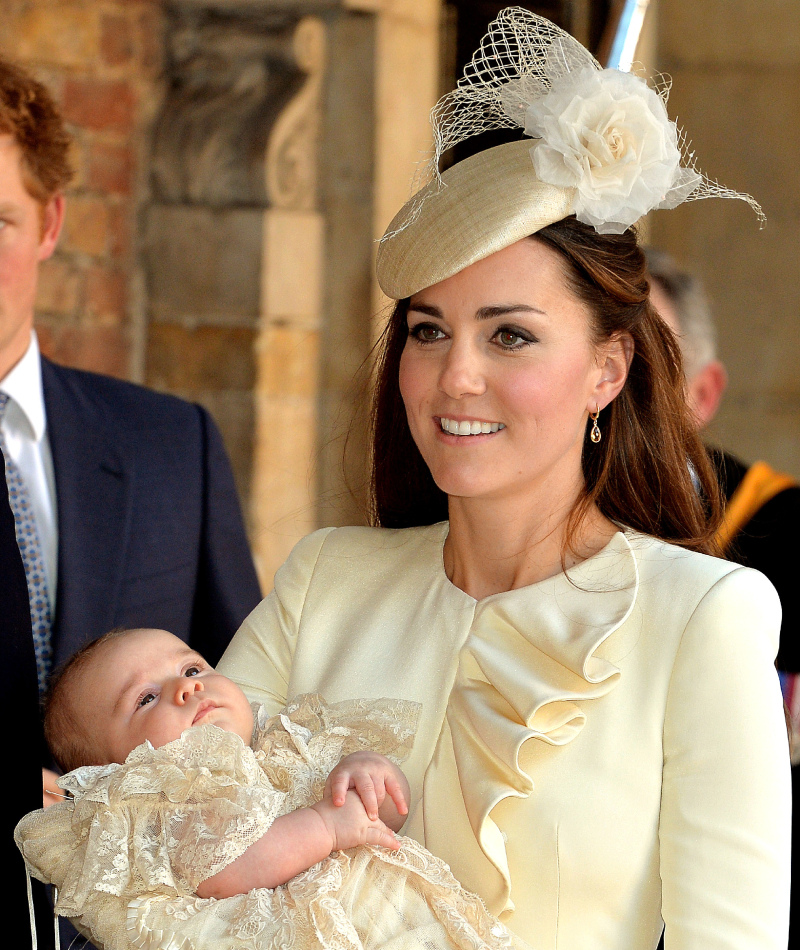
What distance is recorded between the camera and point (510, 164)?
6.32 ft

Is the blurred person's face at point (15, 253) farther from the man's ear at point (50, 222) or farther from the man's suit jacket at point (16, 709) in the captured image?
the man's suit jacket at point (16, 709)

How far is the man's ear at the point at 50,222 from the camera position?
2701 mm

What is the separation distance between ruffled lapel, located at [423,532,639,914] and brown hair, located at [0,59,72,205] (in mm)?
1322

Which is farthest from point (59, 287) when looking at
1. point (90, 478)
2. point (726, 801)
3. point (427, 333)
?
point (726, 801)

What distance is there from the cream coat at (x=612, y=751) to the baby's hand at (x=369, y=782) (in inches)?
4.6

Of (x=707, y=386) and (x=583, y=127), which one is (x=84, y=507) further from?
(x=707, y=386)

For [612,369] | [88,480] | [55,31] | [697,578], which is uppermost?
[55,31]

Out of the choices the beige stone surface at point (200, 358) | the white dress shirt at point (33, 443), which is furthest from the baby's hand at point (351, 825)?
the beige stone surface at point (200, 358)

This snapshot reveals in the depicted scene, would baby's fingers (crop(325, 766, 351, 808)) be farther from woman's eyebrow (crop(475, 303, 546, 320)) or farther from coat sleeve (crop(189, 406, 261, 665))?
coat sleeve (crop(189, 406, 261, 665))

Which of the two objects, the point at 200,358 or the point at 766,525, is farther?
the point at 200,358

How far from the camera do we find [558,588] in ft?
6.37

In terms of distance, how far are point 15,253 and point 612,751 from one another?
4.95ft

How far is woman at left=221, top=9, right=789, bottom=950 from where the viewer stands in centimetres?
171

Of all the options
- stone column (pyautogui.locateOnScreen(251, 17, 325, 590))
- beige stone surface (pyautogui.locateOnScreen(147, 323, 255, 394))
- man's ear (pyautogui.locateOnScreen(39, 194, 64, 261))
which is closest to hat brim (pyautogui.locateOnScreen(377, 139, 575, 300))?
man's ear (pyautogui.locateOnScreen(39, 194, 64, 261))
